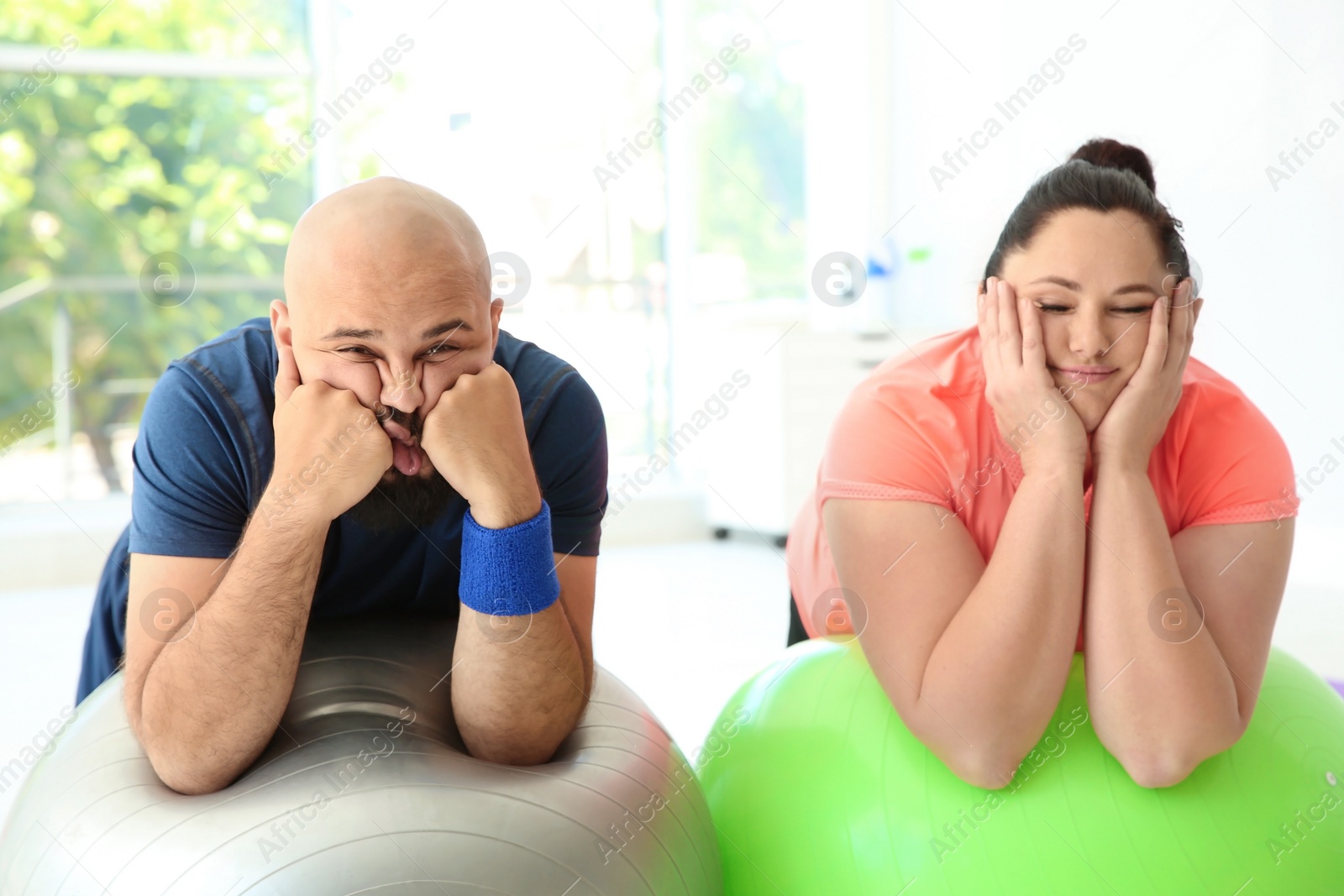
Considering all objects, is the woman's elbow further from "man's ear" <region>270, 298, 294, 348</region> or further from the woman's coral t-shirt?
"man's ear" <region>270, 298, 294, 348</region>

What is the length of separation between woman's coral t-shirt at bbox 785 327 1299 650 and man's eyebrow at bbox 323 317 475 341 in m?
0.49

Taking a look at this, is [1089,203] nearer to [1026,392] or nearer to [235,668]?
[1026,392]

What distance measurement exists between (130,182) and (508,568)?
13.2ft

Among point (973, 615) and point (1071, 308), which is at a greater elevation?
point (1071, 308)

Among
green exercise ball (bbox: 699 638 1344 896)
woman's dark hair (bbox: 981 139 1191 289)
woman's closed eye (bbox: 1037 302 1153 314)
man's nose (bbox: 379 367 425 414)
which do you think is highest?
woman's dark hair (bbox: 981 139 1191 289)

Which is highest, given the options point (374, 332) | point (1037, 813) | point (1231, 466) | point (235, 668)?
point (374, 332)

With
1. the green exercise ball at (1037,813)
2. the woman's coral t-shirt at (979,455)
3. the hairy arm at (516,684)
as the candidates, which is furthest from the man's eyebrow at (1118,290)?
the hairy arm at (516,684)

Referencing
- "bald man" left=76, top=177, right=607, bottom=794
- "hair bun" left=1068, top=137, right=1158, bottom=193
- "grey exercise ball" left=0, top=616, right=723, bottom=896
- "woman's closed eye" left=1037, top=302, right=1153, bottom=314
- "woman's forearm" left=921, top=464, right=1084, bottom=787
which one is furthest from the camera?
"hair bun" left=1068, top=137, right=1158, bottom=193

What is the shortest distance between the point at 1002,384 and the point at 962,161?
361 centimetres

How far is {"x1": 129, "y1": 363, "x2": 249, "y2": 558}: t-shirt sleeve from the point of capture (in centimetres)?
123

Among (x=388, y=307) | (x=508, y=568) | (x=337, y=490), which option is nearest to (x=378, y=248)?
(x=388, y=307)

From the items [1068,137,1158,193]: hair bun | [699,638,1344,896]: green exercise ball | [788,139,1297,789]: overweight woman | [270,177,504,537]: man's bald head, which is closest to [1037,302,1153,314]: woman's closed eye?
[788,139,1297,789]: overweight woman

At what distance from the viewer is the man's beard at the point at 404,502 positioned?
128 centimetres

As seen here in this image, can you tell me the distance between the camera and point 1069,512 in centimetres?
129
